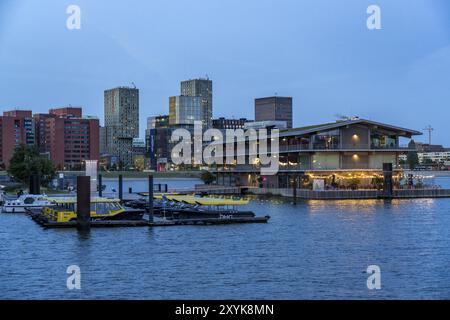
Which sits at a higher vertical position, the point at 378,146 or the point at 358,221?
the point at 378,146

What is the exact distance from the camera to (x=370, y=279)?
31500mm

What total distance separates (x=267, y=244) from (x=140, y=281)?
1409cm

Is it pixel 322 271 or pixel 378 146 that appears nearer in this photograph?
pixel 322 271

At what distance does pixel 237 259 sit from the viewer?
38.8 meters

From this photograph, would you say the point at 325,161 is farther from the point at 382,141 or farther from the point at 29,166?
the point at 29,166

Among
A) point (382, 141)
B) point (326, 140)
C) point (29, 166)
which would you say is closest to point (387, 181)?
point (382, 141)

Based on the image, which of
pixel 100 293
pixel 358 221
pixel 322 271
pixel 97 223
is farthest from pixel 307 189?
pixel 100 293

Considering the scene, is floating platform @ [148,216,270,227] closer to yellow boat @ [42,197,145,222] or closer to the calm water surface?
the calm water surface

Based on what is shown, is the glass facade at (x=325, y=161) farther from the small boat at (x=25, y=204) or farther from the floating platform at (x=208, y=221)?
the small boat at (x=25, y=204)

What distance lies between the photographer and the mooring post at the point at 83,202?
49.4 meters

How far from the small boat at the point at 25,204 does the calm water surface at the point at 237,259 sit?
423 inches

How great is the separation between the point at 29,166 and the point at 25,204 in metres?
35.3

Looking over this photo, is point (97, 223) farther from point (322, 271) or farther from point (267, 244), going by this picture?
point (322, 271)

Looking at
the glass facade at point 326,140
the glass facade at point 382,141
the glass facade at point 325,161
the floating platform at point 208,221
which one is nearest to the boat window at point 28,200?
the floating platform at point 208,221
